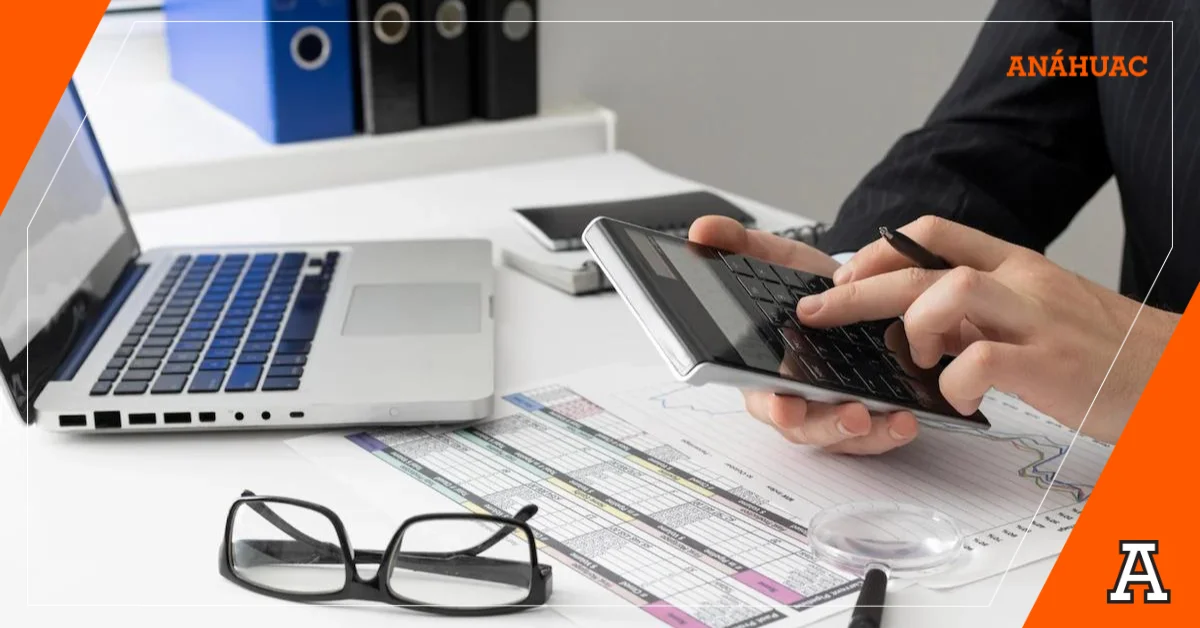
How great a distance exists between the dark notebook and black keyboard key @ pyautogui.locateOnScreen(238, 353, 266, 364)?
Result: 247mm

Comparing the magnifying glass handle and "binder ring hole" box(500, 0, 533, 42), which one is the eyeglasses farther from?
"binder ring hole" box(500, 0, 533, 42)

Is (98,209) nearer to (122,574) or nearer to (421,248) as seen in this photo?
(421,248)

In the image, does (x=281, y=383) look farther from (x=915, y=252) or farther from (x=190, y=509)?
(x=915, y=252)

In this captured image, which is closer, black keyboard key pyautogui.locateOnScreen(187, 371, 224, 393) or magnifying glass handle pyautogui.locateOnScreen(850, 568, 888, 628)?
magnifying glass handle pyautogui.locateOnScreen(850, 568, 888, 628)

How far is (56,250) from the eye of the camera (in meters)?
0.86

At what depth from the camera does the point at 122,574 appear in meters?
0.64

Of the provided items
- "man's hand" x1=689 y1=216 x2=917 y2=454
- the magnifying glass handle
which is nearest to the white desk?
the magnifying glass handle

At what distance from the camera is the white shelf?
1.28 metres

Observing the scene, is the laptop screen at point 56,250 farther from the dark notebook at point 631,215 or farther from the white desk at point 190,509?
the dark notebook at point 631,215

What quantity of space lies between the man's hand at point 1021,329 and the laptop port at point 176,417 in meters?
0.38

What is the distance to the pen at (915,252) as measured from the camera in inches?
28.4

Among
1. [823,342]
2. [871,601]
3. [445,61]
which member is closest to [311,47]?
[445,61]

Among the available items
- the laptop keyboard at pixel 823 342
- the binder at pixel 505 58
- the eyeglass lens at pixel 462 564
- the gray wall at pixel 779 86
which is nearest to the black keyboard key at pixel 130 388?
the eyeglass lens at pixel 462 564

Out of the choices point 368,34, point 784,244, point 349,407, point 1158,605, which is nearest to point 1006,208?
point 784,244
